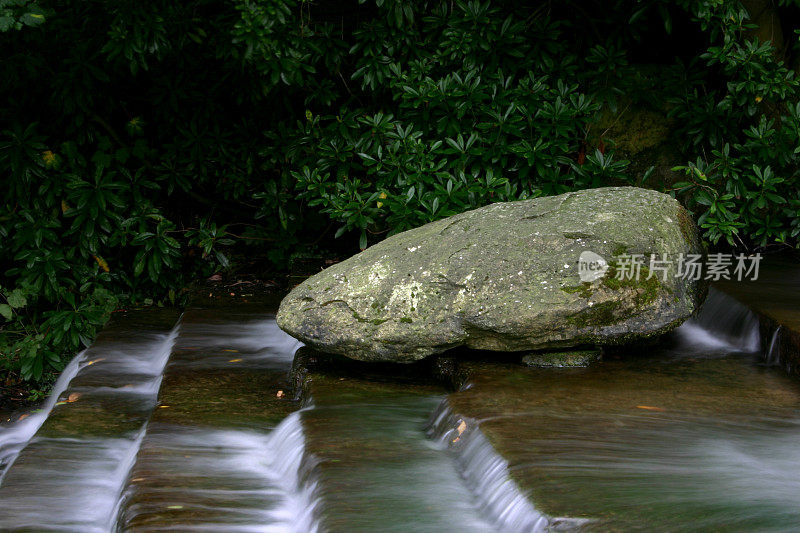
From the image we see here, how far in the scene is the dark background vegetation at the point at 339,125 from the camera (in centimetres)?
529

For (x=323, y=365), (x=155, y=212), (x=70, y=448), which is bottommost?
(x=70, y=448)

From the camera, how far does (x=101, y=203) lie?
6.05 m

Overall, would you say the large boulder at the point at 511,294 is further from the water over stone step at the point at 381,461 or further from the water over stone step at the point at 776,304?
the water over stone step at the point at 776,304

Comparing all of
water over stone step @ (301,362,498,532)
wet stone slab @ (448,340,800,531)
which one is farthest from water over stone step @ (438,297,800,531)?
water over stone step @ (301,362,498,532)

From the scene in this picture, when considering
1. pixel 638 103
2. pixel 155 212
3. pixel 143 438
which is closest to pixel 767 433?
pixel 143 438

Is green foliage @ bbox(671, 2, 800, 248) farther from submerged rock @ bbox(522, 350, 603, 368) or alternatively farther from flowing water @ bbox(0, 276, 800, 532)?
submerged rock @ bbox(522, 350, 603, 368)

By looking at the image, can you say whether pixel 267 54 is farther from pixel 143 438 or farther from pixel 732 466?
pixel 732 466

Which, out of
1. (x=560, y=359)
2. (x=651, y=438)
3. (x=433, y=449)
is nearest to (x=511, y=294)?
(x=560, y=359)

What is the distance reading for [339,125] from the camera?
5.89m

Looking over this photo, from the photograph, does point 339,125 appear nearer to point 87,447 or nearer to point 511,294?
point 511,294

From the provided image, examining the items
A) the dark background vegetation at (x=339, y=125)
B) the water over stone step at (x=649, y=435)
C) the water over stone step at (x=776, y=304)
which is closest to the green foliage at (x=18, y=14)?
the dark background vegetation at (x=339, y=125)

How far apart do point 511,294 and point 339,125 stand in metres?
2.47

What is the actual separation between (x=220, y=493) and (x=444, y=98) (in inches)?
126

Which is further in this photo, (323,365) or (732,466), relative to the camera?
(323,365)
